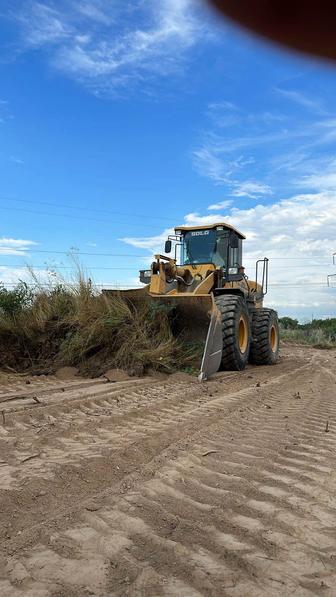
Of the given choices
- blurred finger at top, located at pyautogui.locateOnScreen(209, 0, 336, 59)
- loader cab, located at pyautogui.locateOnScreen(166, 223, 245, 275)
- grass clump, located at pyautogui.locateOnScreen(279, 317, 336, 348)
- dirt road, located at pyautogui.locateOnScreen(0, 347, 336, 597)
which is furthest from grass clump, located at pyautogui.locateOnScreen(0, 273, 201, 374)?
grass clump, located at pyautogui.locateOnScreen(279, 317, 336, 348)

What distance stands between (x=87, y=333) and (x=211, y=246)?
399 centimetres

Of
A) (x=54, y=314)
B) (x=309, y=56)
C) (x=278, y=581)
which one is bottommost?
(x=278, y=581)

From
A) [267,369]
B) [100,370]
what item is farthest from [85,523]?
[267,369]

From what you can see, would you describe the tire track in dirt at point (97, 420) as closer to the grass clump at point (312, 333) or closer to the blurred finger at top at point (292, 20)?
the blurred finger at top at point (292, 20)

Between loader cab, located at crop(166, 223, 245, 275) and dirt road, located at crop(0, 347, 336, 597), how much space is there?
6080 mm

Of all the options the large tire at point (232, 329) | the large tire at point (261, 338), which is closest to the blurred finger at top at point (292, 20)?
the large tire at point (232, 329)

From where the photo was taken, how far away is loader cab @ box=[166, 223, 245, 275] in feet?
38.8

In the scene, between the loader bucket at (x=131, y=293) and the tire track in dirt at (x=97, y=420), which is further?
the loader bucket at (x=131, y=293)

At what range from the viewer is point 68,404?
610 centimetres

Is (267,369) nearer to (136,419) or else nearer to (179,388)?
(179,388)

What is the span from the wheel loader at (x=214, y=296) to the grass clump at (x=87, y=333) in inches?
16.2

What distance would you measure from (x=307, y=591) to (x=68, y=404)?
14.0 ft

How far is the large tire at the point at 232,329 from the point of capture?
9.94 m

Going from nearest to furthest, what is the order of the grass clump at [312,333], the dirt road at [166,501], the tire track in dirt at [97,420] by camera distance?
the dirt road at [166,501], the tire track in dirt at [97,420], the grass clump at [312,333]
